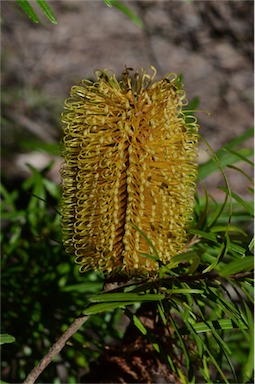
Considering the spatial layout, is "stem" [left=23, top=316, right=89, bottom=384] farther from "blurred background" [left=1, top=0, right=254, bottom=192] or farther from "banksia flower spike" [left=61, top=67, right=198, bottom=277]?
"blurred background" [left=1, top=0, right=254, bottom=192]

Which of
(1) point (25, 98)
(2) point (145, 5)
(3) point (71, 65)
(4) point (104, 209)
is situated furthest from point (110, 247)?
(2) point (145, 5)

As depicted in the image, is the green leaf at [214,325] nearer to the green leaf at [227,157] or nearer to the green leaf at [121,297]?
the green leaf at [121,297]

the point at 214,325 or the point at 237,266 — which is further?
the point at 214,325

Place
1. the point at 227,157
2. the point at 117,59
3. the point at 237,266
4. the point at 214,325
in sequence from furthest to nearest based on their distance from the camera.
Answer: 1. the point at 117,59
2. the point at 227,157
3. the point at 214,325
4. the point at 237,266

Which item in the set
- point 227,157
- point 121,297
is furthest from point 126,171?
point 227,157

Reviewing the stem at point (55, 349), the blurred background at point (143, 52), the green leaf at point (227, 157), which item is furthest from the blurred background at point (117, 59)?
the stem at point (55, 349)

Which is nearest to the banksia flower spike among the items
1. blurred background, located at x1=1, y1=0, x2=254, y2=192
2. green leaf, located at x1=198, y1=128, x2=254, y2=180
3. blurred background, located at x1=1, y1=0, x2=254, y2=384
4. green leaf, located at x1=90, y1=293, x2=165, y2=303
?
green leaf, located at x1=90, y1=293, x2=165, y2=303

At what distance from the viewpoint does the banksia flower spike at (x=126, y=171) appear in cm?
64

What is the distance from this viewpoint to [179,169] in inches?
25.7

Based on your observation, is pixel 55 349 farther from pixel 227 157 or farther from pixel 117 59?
pixel 117 59

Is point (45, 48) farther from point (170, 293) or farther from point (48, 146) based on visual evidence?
point (170, 293)

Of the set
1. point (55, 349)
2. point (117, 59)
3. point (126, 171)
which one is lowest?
point (55, 349)

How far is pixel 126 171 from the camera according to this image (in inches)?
25.1

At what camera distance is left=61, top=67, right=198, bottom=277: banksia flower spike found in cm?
64
